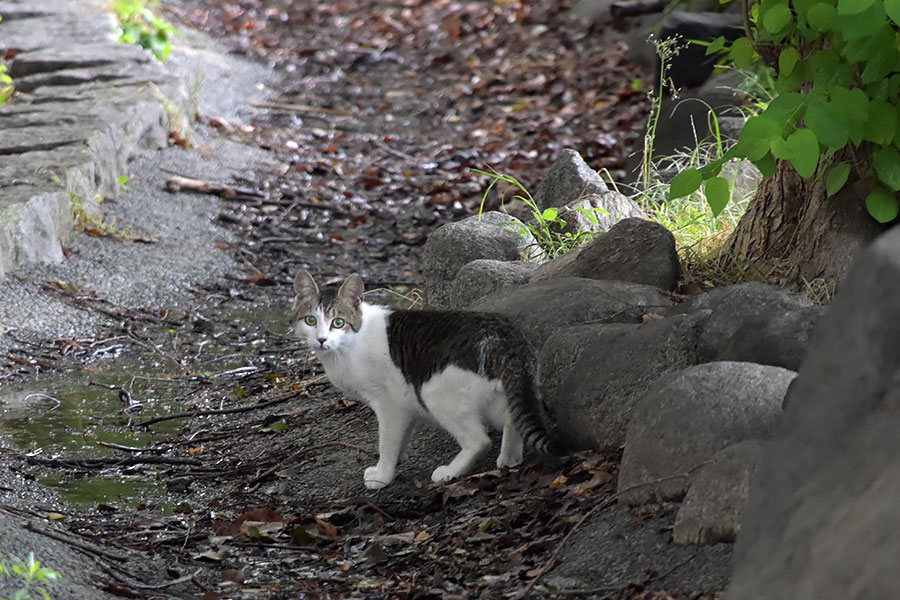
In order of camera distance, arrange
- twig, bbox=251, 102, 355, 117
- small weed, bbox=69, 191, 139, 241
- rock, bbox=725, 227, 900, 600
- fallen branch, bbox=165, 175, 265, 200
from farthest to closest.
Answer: twig, bbox=251, 102, 355, 117 → fallen branch, bbox=165, 175, 265, 200 → small weed, bbox=69, 191, 139, 241 → rock, bbox=725, 227, 900, 600

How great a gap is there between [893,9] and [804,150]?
0.44 meters

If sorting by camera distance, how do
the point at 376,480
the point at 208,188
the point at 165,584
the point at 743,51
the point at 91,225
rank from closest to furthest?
the point at 165,584 < the point at 376,480 < the point at 743,51 < the point at 91,225 < the point at 208,188

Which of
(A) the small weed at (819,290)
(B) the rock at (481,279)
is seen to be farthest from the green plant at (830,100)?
(B) the rock at (481,279)

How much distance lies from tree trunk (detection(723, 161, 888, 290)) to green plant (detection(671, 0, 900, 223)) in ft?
0.42

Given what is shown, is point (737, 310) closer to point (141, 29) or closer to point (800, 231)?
point (800, 231)

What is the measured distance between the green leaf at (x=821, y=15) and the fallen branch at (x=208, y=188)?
484 centimetres

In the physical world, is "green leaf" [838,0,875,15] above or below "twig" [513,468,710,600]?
above

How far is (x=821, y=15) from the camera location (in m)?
3.16

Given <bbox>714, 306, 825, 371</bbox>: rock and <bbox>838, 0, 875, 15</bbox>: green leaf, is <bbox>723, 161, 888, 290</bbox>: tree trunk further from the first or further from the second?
<bbox>838, 0, 875, 15</bbox>: green leaf

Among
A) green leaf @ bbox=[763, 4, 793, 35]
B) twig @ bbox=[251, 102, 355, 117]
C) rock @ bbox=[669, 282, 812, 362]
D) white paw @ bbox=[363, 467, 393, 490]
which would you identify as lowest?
white paw @ bbox=[363, 467, 393, 490]

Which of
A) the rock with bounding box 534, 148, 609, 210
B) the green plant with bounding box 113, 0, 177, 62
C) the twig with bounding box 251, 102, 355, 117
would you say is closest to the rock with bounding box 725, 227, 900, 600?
the rock with bounding box 534, 148, 609, 210

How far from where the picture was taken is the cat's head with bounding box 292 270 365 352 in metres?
3.77

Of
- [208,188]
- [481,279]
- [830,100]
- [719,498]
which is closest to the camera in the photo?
[719,498]

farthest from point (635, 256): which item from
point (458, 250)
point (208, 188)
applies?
point (208, 188)
